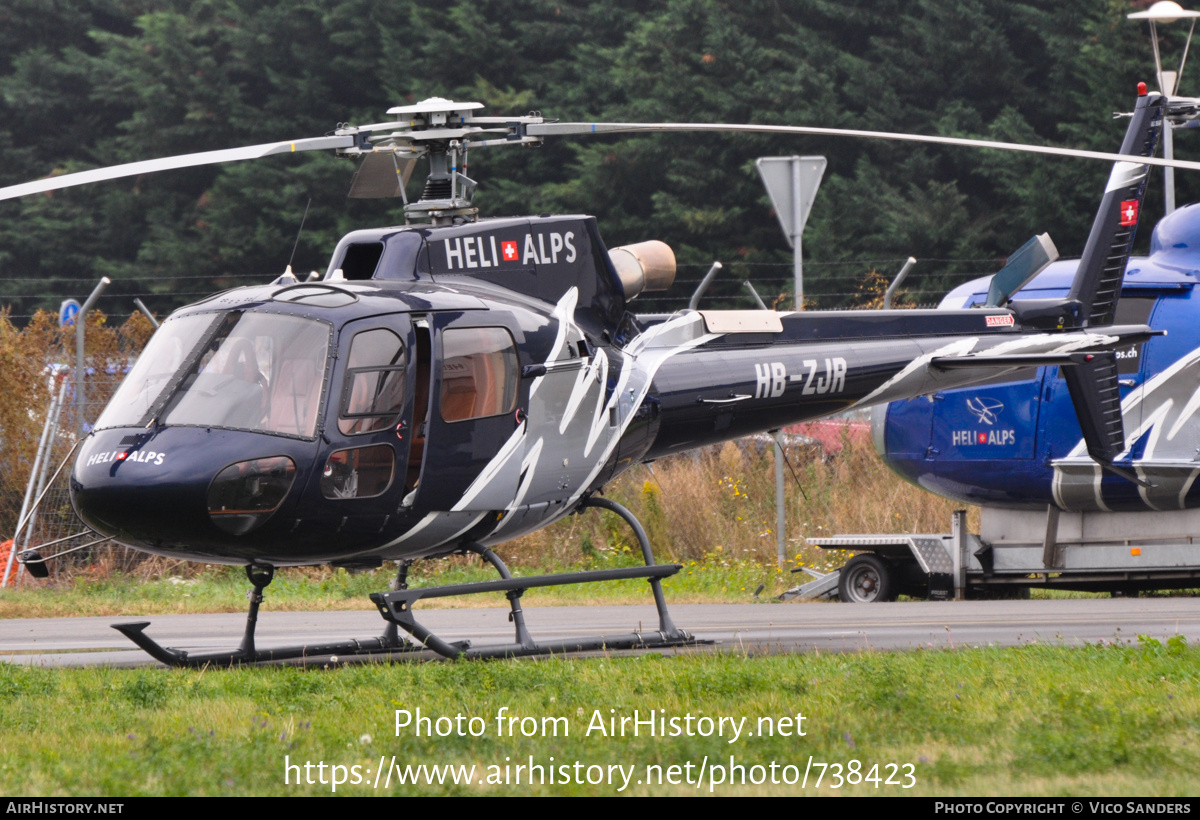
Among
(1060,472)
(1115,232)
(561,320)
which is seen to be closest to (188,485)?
(561,320)

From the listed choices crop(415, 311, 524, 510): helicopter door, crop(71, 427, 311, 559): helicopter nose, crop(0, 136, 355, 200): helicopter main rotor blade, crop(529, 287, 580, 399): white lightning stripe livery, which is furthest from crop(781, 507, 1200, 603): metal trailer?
crop(0, 136, 355, 200): helicopter main rotor blade

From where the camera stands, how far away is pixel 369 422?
871cm

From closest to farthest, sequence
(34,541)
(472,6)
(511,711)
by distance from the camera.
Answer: (511,711), (34,541), (472,6)

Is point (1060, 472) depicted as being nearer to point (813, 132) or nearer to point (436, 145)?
point (813, 132)

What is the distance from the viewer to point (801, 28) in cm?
3966

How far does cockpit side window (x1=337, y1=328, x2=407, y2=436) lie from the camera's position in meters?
8.62

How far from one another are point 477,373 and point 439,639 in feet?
5.61

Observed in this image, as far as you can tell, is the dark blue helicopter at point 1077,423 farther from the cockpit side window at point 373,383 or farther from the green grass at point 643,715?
the cockpit side window at point 373,383

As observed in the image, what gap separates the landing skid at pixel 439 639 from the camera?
8852 millimetres

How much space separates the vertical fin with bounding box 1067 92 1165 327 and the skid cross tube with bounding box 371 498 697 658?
531 cm

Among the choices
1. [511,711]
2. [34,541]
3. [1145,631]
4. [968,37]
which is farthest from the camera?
[968,37]
